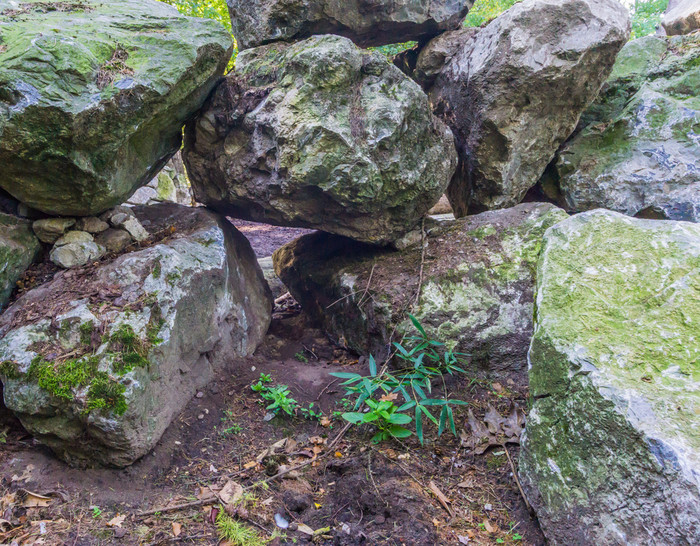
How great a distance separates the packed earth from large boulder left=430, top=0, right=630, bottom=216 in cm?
2

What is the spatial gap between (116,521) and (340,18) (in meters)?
3.79

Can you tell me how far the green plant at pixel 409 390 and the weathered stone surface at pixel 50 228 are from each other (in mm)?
2070

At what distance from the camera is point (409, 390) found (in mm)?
3236

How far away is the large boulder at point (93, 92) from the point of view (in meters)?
2.58

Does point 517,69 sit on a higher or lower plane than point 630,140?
higher

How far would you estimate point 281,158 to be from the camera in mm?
3258

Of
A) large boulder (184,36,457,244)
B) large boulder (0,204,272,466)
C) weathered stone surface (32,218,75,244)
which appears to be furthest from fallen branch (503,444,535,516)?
weathered stone surface (32,218,75,244)

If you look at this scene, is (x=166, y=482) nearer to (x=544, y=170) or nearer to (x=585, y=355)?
(x=585, y=355)

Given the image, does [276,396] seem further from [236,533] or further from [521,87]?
[521,87]

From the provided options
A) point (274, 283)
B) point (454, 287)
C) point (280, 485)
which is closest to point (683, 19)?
point (454, 287)

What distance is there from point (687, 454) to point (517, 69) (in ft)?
10.1

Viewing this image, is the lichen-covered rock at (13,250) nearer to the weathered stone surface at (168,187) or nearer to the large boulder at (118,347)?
the large boulder at (118,347)

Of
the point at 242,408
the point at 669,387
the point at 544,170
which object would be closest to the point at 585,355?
the point at 669,387

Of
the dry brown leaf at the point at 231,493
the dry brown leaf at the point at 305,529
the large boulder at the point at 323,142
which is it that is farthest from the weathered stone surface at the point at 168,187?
the dry brown leaf at the point at 305,529
